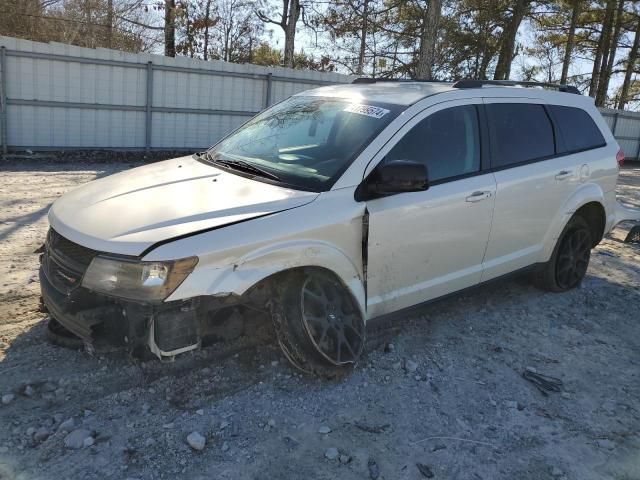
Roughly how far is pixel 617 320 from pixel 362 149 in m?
3.01

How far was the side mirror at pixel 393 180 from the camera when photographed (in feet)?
11.5

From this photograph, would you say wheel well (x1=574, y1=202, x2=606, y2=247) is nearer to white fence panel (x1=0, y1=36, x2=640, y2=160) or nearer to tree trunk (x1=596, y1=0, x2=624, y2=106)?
white fence panel (x1=0, y1=36, x2=640, y2=160)

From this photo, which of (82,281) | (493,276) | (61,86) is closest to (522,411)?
(493,276)

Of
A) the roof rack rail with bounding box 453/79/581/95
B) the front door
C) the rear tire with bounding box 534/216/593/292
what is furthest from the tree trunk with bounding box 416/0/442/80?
the front door

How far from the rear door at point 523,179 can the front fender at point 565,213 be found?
0.22 ft

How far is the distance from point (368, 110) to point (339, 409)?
6.57 feet

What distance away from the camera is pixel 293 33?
22.1 metres

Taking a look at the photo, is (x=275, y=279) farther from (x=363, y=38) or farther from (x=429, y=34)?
(x=363, y=38)

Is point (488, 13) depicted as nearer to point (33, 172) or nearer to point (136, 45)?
point (136, 45)

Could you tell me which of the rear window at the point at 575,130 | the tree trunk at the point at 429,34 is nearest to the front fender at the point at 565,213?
the rear window at the point at 575,130

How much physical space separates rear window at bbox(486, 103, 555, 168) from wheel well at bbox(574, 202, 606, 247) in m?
0.85

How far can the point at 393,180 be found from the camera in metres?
3.51

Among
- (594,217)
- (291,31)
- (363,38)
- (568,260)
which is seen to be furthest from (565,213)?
(363,38)

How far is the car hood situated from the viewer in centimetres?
306
